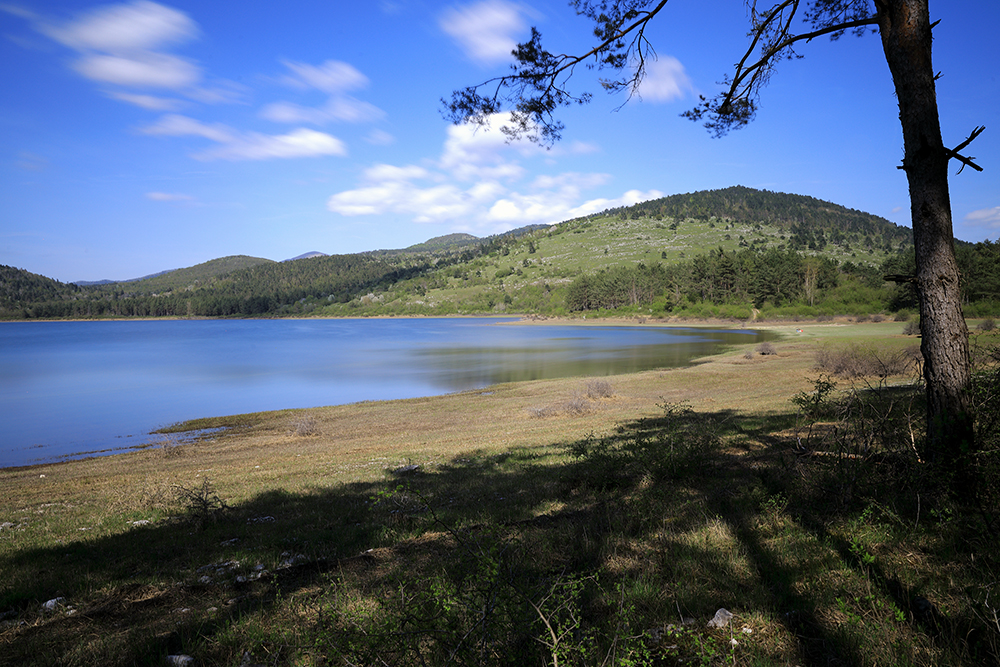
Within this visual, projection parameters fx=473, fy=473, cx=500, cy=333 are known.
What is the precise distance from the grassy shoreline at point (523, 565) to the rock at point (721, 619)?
0.17ft

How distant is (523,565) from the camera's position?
345 cm

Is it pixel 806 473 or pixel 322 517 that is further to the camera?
pixel 322 517

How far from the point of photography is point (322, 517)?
7.20 metres

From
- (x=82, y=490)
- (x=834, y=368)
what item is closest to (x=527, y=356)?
(x=834, y=368)

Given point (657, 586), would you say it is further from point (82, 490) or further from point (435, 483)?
point (82, 490)

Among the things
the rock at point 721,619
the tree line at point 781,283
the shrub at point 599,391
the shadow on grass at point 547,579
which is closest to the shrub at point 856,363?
the shrub at point 599,391

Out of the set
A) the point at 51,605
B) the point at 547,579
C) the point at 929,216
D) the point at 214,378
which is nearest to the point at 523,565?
the point at 547,579

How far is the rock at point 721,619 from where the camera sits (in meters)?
3.13

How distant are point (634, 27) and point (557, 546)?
7.07 metres

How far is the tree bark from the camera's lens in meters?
4.71

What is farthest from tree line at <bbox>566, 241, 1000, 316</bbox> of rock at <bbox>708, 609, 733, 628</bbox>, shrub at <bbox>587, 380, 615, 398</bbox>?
rock at <bbox>708, 609, 733, 628</bbox>

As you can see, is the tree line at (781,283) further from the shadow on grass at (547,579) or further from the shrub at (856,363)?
the shadow on grass at (547,579)

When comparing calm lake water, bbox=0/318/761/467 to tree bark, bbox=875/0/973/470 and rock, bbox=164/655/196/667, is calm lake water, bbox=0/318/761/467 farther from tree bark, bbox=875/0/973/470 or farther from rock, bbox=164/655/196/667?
tree bark, bbox=875/0/973/470

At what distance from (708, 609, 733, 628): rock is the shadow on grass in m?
0.10
